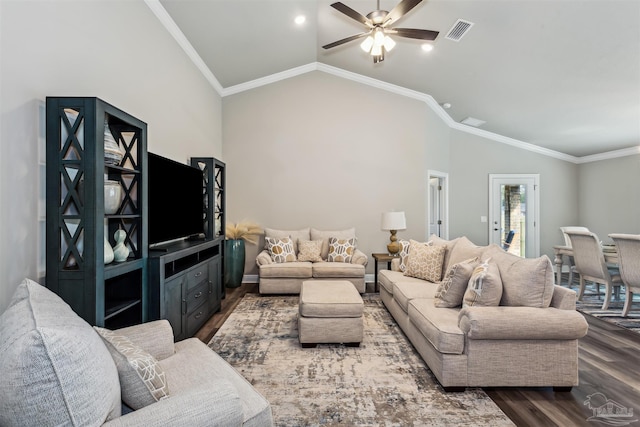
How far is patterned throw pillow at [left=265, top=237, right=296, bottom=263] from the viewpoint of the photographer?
524 centimetres

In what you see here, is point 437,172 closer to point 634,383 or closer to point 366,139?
point 366,139

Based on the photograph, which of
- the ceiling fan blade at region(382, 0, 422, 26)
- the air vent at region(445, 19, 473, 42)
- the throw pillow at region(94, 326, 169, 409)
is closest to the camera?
the throw pillow at region(94, 326, 169, 409)

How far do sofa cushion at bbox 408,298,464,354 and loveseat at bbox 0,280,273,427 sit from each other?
54.5 inches

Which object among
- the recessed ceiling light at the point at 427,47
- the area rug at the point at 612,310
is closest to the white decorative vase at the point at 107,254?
the recessed ceiling light at the point at 427,47

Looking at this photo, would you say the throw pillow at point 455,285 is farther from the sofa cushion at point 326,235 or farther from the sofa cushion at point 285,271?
the sofa cushion at point 326,235

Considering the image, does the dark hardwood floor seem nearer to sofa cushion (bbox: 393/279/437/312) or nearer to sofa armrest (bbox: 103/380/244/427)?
sofa cushion (bbox: 393/279/437/312)

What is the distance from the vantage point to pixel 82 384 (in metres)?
0.97

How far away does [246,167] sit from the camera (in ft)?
19.4

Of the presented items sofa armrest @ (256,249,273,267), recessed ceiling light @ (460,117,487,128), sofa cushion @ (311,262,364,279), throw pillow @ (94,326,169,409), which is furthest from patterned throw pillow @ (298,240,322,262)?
throw pillow @ (94,326,169,409)

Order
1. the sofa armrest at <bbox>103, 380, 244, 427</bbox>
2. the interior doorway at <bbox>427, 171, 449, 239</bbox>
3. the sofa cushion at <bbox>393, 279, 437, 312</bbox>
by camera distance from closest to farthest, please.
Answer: the sofa armrest at <bbox>103, 380, 244, 427</bbox>
the sofa cushion at <bbox>393, 279, 437, 312</bbox>
the interior doorway at <bbox>427, 171, 449, 239</bbox>

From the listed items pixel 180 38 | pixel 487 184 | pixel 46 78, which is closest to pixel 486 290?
pixel 46 78

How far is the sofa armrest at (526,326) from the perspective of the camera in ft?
7.22

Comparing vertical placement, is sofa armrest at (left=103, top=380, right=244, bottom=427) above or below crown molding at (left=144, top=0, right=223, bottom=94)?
below

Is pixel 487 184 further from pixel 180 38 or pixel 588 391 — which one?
pixel 180 38
